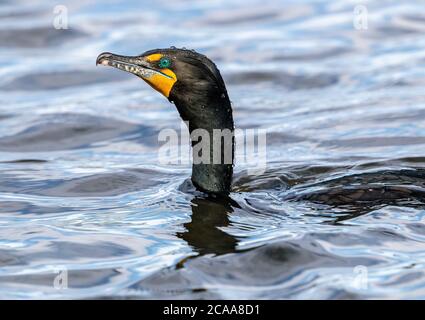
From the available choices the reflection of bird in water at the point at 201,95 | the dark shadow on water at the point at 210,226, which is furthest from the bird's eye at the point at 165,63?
the dark shadow on water at the point at 210,226

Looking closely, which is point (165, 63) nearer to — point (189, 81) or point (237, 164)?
point (189, 81)

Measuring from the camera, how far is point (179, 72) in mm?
7531

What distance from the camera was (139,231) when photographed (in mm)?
A: 7477

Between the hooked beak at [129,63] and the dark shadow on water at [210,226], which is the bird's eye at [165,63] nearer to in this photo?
the hooked beak at [129,63]

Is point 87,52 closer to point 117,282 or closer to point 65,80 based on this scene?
point 65,80

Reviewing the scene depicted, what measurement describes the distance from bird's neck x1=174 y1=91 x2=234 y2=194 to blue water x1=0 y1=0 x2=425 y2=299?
0.56 ft

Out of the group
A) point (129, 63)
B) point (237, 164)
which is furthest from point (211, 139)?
point (237, 164)

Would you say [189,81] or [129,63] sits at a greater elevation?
[129,63]

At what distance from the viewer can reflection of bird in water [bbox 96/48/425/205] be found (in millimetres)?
7512

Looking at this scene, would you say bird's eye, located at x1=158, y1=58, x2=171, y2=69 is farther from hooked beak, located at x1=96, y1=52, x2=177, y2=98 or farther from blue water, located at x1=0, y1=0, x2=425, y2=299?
blue water, located at x1=0, y1=0, x2=425, y2=299

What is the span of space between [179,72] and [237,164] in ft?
6.99

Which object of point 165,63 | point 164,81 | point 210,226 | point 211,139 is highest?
point 165,63

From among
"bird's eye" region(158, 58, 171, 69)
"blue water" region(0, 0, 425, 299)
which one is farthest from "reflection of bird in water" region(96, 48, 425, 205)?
"blue water" region(0, 0, 425, 299)

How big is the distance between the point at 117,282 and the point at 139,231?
41.3 inches
